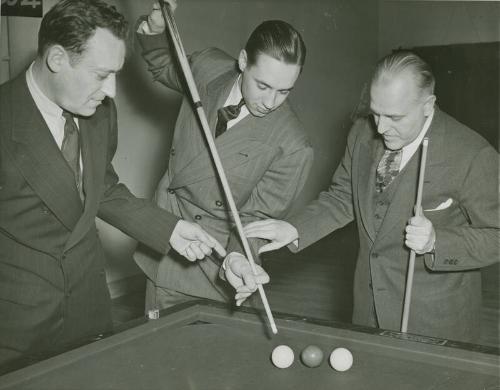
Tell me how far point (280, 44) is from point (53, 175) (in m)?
0.92

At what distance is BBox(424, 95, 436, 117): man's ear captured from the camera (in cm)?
200

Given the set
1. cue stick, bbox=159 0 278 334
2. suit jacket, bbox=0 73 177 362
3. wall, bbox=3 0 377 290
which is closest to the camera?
suit jacket, bbox=0 73 177 362

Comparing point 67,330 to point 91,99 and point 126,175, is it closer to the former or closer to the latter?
point 91,99

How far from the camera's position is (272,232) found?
7.15ft

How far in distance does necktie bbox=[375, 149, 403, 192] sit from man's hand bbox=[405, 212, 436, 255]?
0.26 meters

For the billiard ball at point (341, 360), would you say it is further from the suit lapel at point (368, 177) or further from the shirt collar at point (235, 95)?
the shirt collar at point (235, 95)

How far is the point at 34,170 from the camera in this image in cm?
177

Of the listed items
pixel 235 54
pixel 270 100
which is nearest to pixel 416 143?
pixel 270 100

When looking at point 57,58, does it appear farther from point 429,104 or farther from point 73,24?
point 429,104

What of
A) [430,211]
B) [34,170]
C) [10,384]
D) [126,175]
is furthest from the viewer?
[126,175]

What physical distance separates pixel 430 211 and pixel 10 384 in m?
1.46

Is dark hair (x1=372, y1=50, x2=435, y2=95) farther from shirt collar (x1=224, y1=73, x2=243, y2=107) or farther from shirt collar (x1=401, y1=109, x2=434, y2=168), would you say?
shirt collar (x1=224, y1=73, x2=243, y2=107)

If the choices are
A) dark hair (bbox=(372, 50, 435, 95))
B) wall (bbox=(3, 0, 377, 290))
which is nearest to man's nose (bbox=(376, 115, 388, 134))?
dark hair (bbox=(372, 50, 435, 95))

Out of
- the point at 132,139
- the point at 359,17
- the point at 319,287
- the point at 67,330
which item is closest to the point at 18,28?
the point at 132,139
